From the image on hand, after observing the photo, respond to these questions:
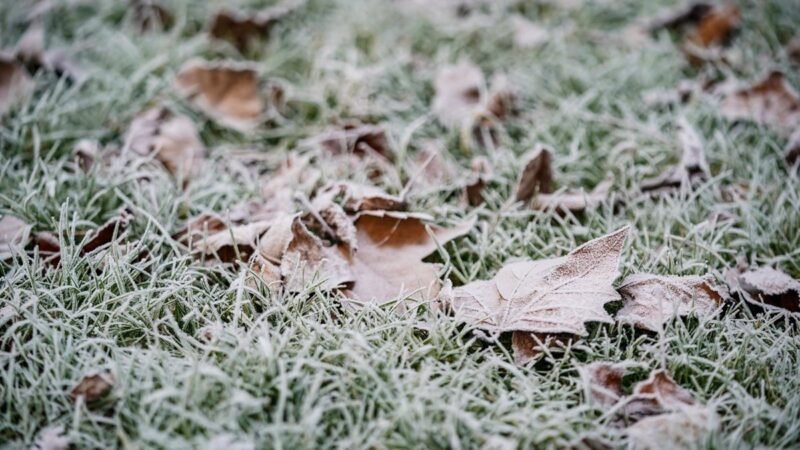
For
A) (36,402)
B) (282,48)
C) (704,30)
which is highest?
(704,30)

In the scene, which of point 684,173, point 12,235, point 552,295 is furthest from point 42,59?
point 684,173

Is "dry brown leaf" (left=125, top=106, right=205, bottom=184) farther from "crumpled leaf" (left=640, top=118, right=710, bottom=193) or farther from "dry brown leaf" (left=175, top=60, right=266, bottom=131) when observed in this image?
"crumpled leaf" (left=640, top=118, right=710, bottom=193)

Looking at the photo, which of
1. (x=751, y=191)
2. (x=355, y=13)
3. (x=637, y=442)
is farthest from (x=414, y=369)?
(x=355, y=13)

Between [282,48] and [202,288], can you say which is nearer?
[202,288]

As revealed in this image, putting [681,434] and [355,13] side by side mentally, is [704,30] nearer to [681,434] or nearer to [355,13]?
[355,13]

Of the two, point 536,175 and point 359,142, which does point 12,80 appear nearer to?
point 359,142

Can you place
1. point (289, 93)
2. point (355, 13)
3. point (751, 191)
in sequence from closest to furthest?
point (751, 191)
point (289, 93)
point (355, 13)

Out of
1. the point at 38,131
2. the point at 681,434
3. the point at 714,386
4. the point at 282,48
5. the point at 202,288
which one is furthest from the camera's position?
the point at 282,48
